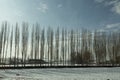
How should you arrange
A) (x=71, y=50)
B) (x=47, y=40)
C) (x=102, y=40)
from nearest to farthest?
(x=47, y=40) < (x=71, y=50) < (x=102, y=40)

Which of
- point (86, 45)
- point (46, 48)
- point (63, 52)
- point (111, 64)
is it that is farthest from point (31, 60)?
point (111, 64)

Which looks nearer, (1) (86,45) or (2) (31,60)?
(2) (31,60)

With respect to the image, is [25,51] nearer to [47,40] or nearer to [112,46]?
[47,40]

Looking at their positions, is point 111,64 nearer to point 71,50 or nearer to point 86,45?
point 86,45

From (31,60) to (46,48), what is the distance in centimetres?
390

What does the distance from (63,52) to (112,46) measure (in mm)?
13616

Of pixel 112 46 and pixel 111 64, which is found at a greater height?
pixel 112 46

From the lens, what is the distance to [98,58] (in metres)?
47.8

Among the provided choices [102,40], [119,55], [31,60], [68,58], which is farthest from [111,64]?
[31,60]

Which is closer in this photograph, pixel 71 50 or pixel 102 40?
pixel 71 50

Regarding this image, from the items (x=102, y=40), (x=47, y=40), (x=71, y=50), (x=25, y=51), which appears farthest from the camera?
(x=102, y=40)

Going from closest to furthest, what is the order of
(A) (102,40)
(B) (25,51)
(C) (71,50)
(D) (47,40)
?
(B) (25,51) < (D) (47,40) < (C) (71,50) < (A) (102,40)

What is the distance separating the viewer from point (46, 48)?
42.5m

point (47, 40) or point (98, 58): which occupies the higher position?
point (47, 40)
